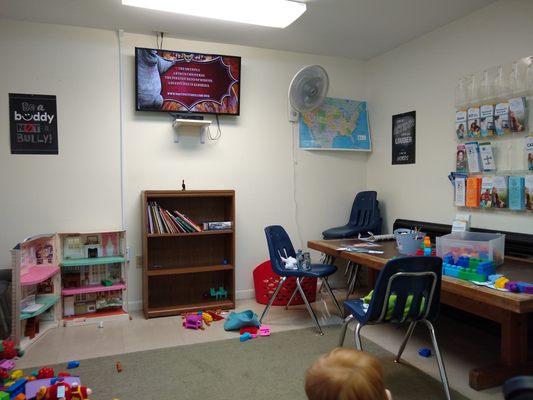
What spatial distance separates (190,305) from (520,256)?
9.06 feet

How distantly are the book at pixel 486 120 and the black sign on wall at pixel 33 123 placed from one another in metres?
3.58

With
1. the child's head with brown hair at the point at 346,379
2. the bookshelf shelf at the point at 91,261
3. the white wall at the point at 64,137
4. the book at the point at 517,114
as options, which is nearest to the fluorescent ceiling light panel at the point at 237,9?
the white wall at the point at 64,137

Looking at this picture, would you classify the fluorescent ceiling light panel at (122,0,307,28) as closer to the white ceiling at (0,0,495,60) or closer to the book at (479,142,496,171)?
the white ceiling at (0,0,495,60)

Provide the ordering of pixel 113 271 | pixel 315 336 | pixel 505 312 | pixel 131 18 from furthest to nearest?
1. pixel 113 271
2. pixel 131 18
3. pixel 315 336
4. pixel 505 312

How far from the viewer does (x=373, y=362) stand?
3.31ft

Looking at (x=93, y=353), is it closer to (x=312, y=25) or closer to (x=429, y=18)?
(x=312, y=25)

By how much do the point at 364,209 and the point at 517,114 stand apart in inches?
71.5

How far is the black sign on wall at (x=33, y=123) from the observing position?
3.50m

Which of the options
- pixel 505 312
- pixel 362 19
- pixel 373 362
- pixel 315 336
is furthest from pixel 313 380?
pixel 362 19

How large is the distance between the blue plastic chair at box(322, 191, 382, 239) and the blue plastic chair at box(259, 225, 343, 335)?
2.35ft

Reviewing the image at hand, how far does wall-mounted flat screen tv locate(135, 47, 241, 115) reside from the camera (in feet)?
12.4

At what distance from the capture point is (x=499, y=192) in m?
3.15

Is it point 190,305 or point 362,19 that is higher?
point 362,19

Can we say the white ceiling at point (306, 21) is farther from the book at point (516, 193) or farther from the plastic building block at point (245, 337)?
the plastic building block at point (245, 337)
